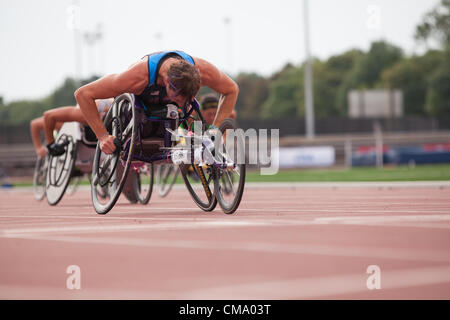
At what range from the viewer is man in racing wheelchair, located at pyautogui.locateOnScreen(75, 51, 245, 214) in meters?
6.89

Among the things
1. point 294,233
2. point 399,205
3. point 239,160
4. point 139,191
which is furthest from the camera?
point 139,191

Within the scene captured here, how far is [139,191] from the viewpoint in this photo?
10.6m

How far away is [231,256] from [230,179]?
3088mm

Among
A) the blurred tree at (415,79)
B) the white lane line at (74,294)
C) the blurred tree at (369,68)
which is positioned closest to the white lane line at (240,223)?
the white lane line at (74,294)

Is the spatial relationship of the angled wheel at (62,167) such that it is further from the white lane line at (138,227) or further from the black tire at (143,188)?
the white lane line at (138,227)

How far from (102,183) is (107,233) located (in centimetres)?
284

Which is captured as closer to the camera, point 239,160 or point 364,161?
point 239,160

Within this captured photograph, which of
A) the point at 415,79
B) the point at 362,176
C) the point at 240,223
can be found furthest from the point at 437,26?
the point at 240,223

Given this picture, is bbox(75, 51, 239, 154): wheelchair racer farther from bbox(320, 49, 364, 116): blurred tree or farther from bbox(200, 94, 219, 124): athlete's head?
bbox(320, 49, 364, 116): blurred tree

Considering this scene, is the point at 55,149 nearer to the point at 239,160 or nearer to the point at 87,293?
the point at 239,160

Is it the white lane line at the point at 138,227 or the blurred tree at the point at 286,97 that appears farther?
the blurred tree at the point at 286,97

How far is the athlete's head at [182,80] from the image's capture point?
680 centimetres

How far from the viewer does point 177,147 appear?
7.59 meters

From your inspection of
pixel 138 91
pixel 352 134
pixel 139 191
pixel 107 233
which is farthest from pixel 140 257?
pixel 352 134
